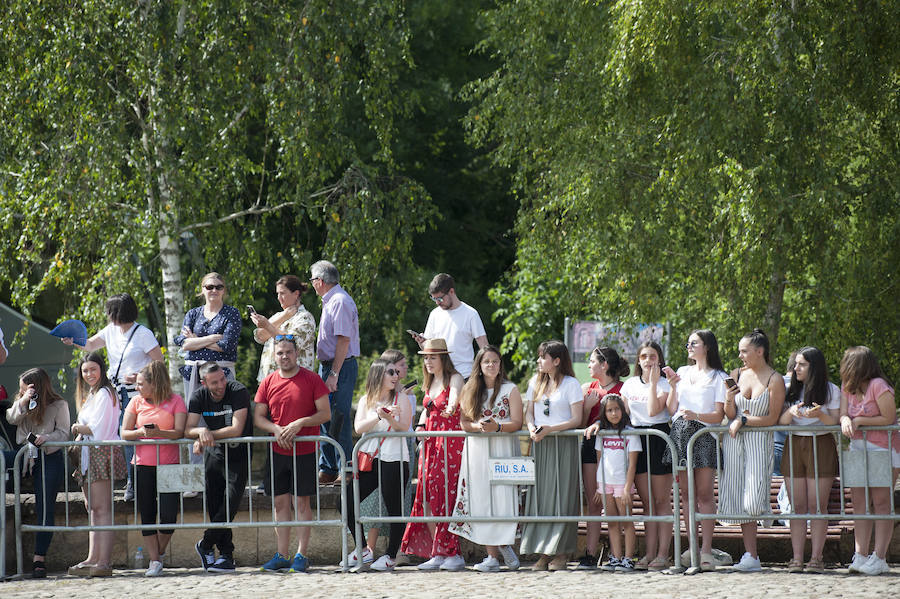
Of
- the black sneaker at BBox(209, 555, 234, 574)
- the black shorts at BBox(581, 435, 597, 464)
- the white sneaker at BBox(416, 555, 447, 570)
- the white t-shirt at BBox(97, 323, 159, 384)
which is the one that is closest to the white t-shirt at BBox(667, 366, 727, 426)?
the black shorts at BBox(581, 435, 597, 464)

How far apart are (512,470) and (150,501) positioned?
2.77 metres

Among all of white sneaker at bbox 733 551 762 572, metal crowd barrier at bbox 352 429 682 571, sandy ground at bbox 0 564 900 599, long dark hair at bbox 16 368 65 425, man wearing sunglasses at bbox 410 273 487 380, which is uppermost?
man wearing sunglasses at bbox 410 273 487 380

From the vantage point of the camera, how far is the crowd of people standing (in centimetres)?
940

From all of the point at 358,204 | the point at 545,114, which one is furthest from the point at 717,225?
the point at 545,114

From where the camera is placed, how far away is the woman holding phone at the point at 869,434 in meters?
9.22

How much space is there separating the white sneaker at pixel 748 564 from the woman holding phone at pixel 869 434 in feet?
2.14

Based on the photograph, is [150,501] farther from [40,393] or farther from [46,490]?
[40,393]

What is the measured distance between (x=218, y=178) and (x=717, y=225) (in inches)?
224

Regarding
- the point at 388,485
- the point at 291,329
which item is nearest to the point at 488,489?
the point at 388,485

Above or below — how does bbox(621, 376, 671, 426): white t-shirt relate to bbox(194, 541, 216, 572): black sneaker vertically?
above

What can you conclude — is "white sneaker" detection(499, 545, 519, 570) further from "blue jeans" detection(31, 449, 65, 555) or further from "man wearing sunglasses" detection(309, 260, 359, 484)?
"blue jeans" detection(31, 449, 65, 555)

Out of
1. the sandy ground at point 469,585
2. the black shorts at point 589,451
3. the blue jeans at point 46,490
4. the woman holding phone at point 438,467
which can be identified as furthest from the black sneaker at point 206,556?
the black shorts at point 589,451

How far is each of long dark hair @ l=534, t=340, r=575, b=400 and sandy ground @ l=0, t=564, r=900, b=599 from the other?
136 centimetres

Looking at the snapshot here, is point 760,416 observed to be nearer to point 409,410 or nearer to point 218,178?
point 409,410
